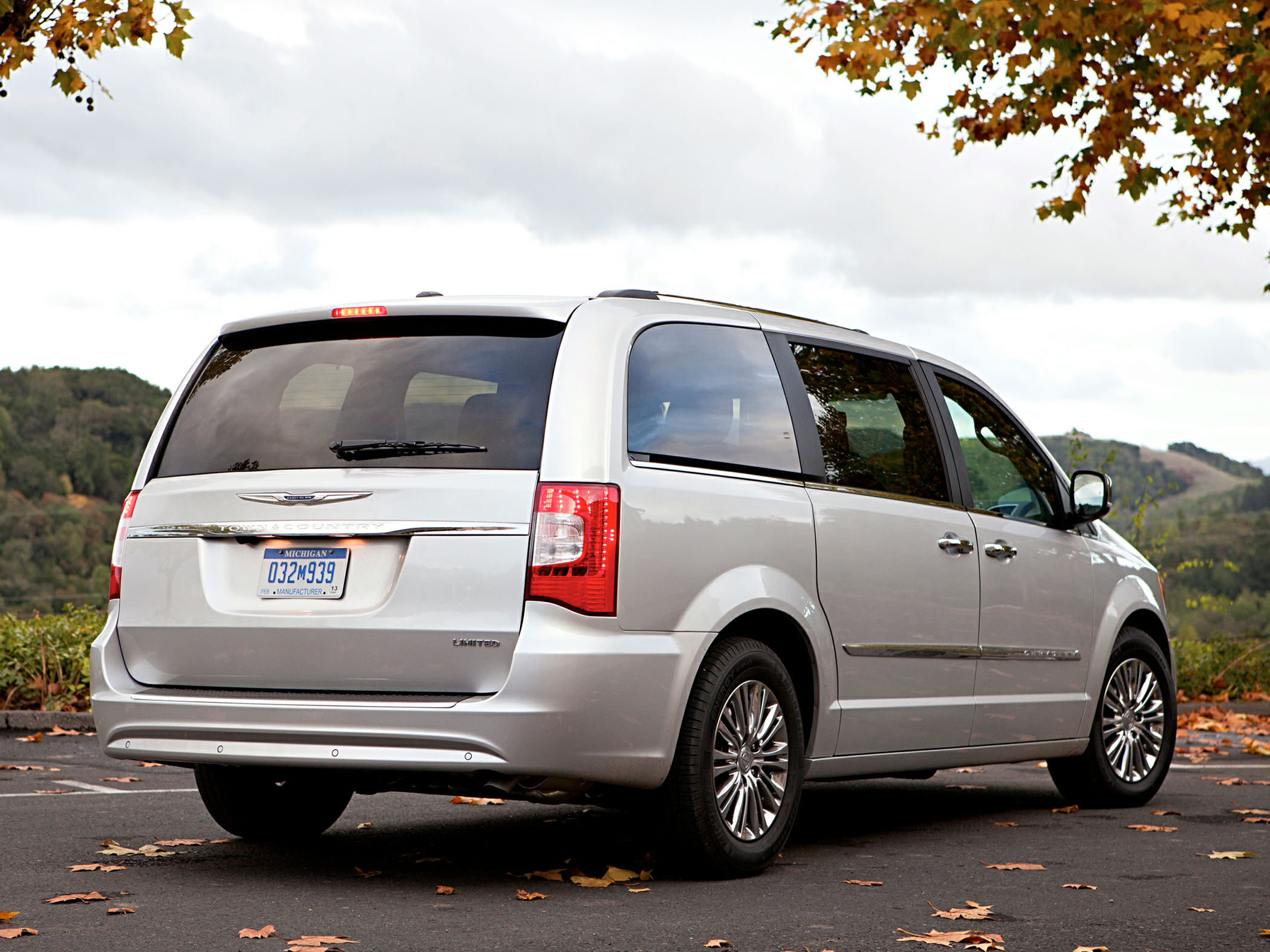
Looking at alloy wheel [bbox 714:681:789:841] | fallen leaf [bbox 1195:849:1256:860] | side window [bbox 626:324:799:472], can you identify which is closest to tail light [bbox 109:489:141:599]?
side window [bbox 626:324:799:472]

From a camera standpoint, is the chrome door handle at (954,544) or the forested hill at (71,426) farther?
the forested hill at (71,426)

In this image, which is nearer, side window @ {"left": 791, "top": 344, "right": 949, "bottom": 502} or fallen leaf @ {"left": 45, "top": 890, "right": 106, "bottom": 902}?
fallen leaf @ {"left": 45, "top": 890, "right": 106, "bottom": 902}

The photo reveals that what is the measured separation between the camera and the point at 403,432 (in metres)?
5.30

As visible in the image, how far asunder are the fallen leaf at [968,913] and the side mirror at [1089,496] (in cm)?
294

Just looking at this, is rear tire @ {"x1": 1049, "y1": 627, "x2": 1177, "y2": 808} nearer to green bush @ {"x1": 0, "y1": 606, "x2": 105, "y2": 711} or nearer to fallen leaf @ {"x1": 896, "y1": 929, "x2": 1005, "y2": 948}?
fallen leaf @ {"x1": 896, "y1": 929, "x2": 1005, "y2": 948}

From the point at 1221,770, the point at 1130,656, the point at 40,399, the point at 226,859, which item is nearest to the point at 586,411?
the point at 226,859

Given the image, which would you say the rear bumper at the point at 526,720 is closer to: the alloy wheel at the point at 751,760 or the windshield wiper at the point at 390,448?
the alloy wheel at the point at 751,760

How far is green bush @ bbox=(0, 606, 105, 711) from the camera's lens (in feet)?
38.3

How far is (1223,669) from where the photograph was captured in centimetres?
1520

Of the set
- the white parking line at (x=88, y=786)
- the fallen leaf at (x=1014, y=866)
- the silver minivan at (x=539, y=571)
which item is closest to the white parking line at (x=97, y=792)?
the white parking line at (x=88, y=786)

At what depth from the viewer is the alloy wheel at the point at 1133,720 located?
7941 mm

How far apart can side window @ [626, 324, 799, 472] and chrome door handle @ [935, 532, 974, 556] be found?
97 centimetres

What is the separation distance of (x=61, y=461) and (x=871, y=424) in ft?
104

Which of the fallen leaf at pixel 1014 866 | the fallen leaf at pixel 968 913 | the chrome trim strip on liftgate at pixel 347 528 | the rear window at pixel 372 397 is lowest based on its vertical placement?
the fallen leaf at pixel 1014 866
